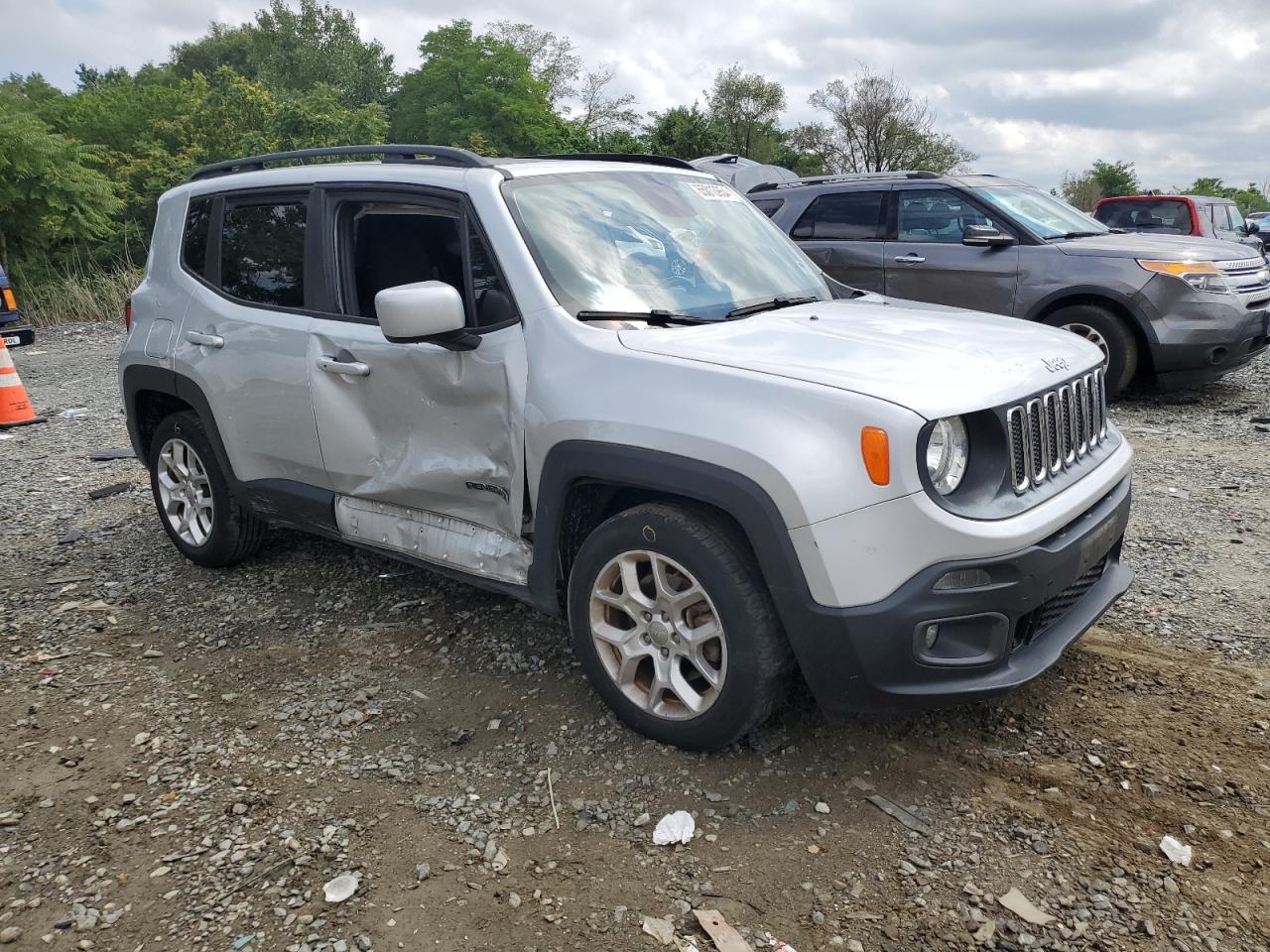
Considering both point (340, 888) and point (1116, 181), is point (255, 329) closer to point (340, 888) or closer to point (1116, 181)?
point (340, 888)

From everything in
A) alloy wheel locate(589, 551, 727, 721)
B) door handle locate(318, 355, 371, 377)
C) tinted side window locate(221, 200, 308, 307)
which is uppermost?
tinted side window locate(221, 200, 308, 307)

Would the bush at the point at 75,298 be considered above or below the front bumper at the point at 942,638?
above

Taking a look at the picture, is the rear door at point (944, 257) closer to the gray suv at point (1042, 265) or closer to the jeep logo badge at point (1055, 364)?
the gray suv at point (1042, 265)

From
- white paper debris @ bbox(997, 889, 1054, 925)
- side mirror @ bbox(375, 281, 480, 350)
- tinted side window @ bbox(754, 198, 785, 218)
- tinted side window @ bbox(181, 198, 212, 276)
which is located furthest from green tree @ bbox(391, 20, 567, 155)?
white paper debris @ bbox(997, 889, 1054, 925)

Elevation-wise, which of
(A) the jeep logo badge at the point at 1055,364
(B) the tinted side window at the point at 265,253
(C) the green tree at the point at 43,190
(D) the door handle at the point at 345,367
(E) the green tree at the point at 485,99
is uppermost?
(E) the green tree at the point at 485,99

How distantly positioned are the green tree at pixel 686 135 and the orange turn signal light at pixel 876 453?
34.5 metres

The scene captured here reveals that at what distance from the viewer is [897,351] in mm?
A: 2998

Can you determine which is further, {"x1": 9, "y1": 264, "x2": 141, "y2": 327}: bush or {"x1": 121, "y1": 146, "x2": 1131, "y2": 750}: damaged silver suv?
{"x1": 9, "y1": 264, "x2": 141, "y2": 327}: bush

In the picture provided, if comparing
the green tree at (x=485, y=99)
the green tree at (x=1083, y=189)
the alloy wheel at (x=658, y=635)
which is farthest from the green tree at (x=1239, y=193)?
the alloy wheel at (x=658, y=635)

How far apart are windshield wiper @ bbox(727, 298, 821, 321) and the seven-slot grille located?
3.43 feet

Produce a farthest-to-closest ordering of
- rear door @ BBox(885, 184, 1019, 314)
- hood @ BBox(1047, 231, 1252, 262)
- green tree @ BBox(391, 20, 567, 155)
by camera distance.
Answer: green tree @ BBox(391, 20, 567, 155), rear door @ BBox(885, 184, 1019, 314), hood @ BBox(1047, 231, 1252, 262)

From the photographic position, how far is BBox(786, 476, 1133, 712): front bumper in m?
2.62

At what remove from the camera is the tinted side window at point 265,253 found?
414 cm

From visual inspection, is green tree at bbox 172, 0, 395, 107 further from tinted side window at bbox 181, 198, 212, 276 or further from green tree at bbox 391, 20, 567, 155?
tinted side window at bbox 181, 198, 212, 276
